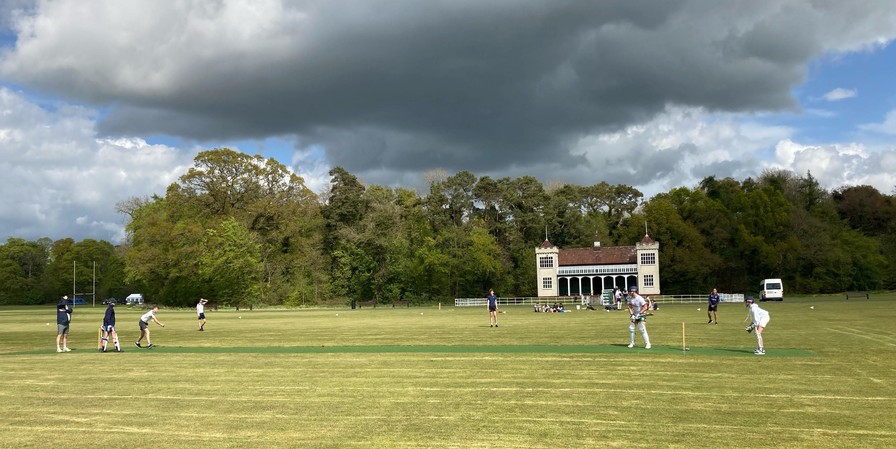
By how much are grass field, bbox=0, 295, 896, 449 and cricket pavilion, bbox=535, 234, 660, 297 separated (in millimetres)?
60524

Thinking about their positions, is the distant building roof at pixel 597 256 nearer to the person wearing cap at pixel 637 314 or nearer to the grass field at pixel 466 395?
the grass field at pixel 466 395

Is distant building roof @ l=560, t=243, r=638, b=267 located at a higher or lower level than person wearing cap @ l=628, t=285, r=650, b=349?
higher

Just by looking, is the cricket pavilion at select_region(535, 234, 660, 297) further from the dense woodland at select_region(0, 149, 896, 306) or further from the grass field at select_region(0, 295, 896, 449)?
the grass field at select_region(0, 295, 896, 449)

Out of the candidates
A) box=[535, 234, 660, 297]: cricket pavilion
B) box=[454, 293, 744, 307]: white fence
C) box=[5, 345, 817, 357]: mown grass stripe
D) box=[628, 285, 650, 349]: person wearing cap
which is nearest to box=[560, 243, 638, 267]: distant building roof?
box=[535, 234, 660, 297]: cricket pavilion

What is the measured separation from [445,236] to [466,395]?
7485 centimetres

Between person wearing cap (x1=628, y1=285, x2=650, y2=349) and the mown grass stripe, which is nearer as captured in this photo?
the mown grass stripe

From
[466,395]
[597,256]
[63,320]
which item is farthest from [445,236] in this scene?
[466,395]

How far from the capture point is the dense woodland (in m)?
82.4

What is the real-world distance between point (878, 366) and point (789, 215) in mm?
76297

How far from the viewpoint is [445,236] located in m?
88.3

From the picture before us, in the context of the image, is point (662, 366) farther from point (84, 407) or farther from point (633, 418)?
point (84, 407)

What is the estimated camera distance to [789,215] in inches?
3334

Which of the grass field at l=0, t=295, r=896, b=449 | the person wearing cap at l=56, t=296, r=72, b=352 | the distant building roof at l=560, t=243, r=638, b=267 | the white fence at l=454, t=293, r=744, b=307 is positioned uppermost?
the distant building roof at l=560, t=243, r=638, b=267

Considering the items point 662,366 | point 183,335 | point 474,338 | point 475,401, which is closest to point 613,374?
point 662,366
